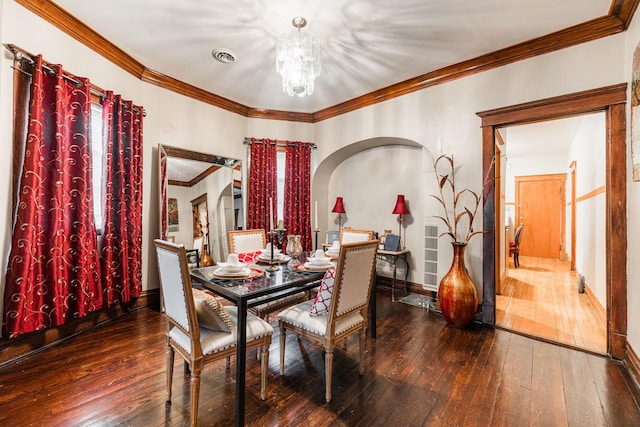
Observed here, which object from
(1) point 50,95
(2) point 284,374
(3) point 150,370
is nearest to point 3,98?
(1) point 50,95

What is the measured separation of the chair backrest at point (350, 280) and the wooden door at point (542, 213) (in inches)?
272

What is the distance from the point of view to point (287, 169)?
4469mm

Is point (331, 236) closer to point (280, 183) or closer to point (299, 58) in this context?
point (280, 183)

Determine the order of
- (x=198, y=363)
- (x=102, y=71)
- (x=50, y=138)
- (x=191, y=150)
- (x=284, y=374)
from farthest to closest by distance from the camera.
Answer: (x=191, y=150) → (x=102, y=71) → (x=50, y=138) → (x=284, y=374) → (x=198, y=363)

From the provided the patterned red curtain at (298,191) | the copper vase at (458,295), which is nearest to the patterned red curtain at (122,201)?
the patterned red curtain at (298,191)

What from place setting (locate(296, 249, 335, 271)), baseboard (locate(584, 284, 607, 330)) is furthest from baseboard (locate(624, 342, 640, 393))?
place setting (locate(296, 249, 335, 271))

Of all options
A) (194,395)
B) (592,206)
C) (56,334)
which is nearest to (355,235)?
(194,395)

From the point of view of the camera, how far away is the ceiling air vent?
112 inches

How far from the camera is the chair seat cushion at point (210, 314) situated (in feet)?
5.12

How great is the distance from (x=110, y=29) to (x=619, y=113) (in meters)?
4.40

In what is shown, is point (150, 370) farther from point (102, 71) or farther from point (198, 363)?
point (102, 71)

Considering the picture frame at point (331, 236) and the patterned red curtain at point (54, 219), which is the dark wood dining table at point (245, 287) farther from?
the picture frame at point (331, 236)

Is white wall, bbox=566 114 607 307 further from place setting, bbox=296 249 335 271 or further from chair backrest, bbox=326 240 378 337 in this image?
place setting, bbox=296 249 335 271

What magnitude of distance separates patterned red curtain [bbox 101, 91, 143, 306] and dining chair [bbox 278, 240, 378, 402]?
6.49 feet
